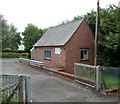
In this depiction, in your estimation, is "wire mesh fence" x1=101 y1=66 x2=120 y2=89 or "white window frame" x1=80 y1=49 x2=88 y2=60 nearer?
"wire mesh fence" x1=101 y1=66 x2=120 y2=89

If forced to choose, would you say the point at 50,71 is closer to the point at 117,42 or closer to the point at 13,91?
the point at 117,42

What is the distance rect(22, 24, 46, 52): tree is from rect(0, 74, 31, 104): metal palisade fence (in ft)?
92.2

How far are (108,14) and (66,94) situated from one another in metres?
8.46

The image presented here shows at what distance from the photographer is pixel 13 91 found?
17.2 ft

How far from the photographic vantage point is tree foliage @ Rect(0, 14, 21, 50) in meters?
31.9

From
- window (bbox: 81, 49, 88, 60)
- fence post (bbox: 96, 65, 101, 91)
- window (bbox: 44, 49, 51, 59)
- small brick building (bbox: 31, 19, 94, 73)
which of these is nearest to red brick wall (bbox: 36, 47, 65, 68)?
small brick building (bbox: 31, 19, 94, 73)

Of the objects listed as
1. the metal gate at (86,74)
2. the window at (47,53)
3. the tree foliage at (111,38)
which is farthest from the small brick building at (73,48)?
the metal gate at (86,74)

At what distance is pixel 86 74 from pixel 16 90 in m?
5.77

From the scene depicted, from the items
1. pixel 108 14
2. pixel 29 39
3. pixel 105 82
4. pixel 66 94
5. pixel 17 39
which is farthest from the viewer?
pixel 17 39

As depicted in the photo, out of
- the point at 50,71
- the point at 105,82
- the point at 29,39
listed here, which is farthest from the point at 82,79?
the point at 29,39

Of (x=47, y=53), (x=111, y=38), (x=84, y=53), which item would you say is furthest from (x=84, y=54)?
(x=111, y=38)

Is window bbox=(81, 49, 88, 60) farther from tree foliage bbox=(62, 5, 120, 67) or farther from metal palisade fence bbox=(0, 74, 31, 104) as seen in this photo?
metal palisade fence bbox=(0, 74, 31, 104)

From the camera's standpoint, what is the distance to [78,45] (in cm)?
1594

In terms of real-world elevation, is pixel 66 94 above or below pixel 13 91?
below
